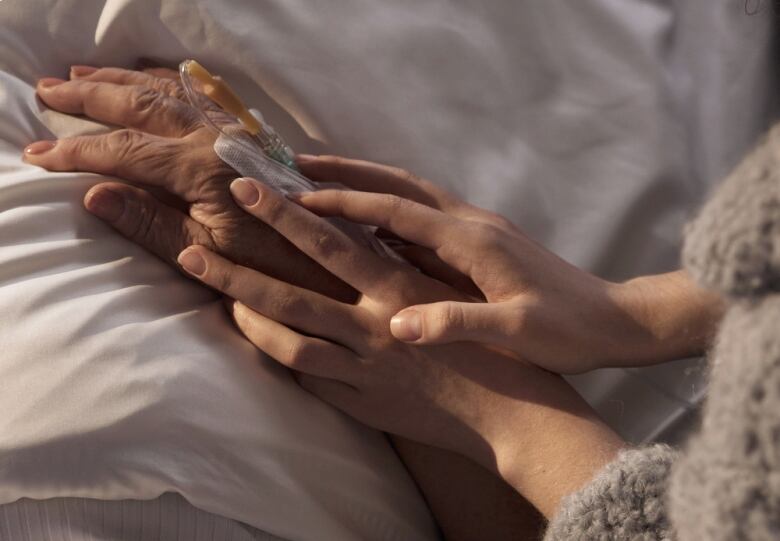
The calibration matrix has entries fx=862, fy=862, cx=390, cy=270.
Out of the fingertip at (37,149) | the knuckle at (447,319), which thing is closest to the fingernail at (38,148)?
the fingertip at (37,149)

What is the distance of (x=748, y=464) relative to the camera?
45 cm

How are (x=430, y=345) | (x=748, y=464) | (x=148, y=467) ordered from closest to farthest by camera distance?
1. (x=748, y=464)
2. (x=148, y=467)
3. (x=430, y=345)

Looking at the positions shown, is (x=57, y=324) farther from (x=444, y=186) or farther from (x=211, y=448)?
(x=444, y=186)

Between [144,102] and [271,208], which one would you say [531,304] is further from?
[144,102]

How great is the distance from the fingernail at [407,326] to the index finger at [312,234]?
6cm

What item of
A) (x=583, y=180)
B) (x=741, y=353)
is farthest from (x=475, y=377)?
(x=741, y=353)

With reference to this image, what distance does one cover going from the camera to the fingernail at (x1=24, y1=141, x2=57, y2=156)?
897mm

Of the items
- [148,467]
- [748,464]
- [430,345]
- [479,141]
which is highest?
[748,464]

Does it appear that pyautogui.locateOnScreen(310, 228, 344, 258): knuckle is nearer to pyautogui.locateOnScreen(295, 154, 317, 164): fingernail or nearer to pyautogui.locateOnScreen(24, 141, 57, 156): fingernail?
pyautogui.locateOnScreen(295, 154, 317, 164): fingernail

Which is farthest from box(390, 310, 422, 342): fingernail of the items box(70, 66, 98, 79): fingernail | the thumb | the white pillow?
box(70, 66, 98, 79): fingernail

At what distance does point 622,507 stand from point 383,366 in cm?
26

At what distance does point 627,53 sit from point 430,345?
1.49 feet

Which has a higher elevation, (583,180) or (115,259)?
(583,180)

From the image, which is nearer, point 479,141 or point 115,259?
point 115,259
